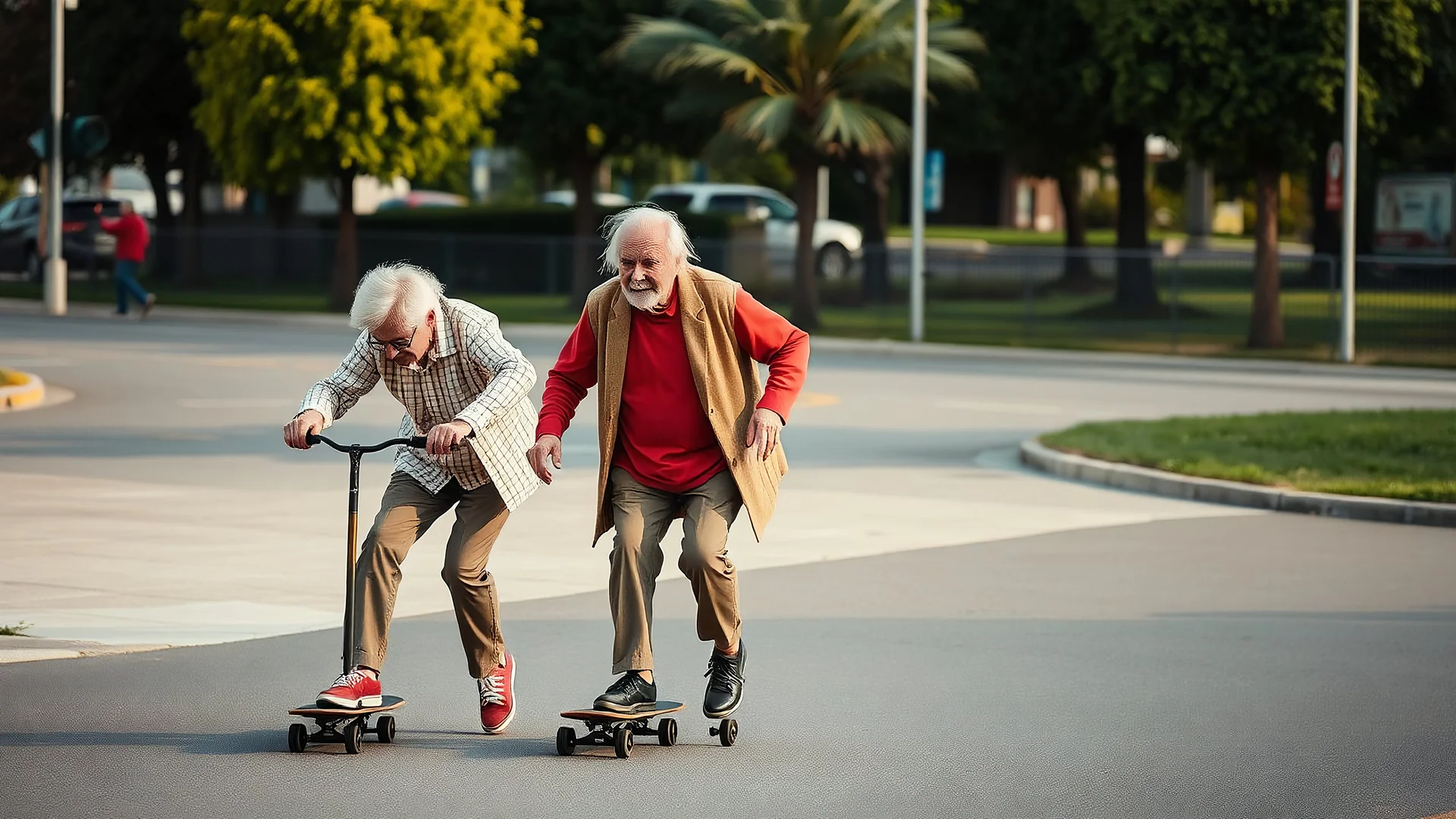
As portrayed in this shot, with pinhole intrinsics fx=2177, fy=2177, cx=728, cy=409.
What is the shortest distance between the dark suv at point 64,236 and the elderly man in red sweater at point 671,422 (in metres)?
39.1

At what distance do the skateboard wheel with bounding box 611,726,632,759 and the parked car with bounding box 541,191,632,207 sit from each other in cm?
3444

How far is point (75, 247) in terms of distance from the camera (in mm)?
45062

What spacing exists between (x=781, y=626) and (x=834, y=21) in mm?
24348

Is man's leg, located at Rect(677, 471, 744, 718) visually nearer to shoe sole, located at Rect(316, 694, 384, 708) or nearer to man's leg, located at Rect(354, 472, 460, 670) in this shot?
man's leg, located at Rect(354, 472, 460, 670)

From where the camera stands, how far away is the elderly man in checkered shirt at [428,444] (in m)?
6.54

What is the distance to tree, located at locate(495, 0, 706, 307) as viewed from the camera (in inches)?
1454

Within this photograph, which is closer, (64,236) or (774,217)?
(64,236)

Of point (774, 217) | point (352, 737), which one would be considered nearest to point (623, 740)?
point (352, 737)

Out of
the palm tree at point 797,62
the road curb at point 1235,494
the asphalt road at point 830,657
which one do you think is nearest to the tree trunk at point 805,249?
the palm tree at point 797,62

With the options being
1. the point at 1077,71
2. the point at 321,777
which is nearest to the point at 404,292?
the point at 321,777

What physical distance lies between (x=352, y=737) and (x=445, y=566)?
1.94 ft

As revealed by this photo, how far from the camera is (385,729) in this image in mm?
6781

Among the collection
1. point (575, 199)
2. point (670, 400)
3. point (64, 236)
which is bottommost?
point (670, 400)

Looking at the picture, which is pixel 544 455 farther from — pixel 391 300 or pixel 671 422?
pixel 391 300
